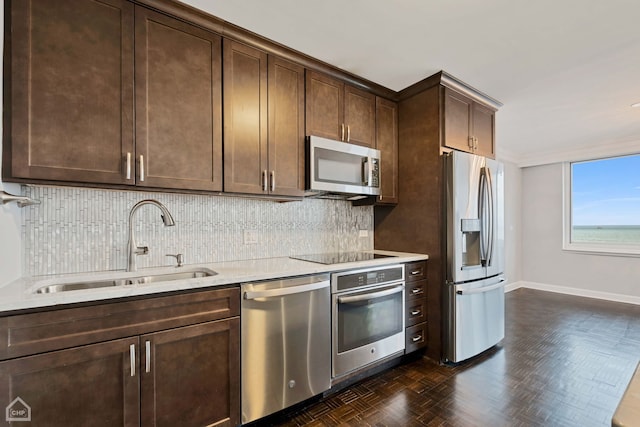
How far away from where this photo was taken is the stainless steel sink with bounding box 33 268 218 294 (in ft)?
5.00

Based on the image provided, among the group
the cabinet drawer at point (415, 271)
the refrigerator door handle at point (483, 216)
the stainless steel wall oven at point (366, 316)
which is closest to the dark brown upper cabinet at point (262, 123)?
the stainless steel wall oven at point (366, 316)

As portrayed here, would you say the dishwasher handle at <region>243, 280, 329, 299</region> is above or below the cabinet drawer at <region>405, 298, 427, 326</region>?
above

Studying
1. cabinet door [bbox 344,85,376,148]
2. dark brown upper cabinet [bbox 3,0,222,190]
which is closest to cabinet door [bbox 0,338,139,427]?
dark brown upper cabinet [bbox 3,0,222,190]

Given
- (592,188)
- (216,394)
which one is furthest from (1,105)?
(592,188)

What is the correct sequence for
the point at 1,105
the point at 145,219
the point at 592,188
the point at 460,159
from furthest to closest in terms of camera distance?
the point at 592,188, the point at 460,159, the point at 145,219, the point at 1,105

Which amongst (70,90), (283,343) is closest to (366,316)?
(283,343)

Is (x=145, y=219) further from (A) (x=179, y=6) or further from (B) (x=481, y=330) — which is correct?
(B) (x=481, y=330)

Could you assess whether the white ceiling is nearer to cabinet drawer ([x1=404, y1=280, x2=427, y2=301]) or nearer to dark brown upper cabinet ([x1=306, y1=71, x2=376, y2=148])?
dark brown upper cabinet ([x1=306, y1=71, x2=376, y2=148])

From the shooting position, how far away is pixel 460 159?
257 cm

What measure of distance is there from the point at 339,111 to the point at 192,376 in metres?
2.22

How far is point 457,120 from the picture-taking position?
2762 mm

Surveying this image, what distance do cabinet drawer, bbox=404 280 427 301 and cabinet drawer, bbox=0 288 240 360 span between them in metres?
1.56

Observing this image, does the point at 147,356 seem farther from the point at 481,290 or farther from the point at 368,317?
the point at 481,290

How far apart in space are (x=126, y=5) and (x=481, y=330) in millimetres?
3662
